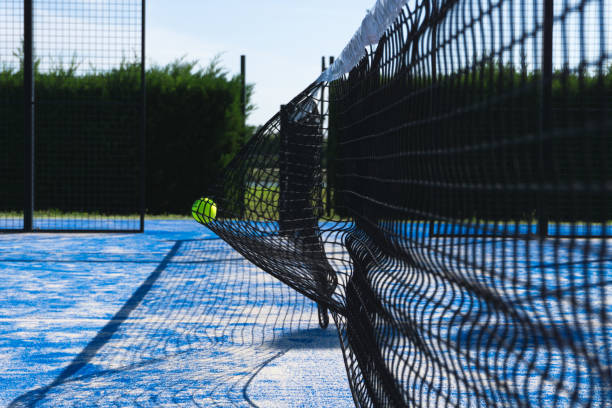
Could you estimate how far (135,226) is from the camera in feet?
32.1

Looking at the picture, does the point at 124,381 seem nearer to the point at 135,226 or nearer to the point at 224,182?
the point at 224,182

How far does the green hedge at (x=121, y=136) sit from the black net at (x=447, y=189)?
6.81 metres

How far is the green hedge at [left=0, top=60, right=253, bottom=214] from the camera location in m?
10.1

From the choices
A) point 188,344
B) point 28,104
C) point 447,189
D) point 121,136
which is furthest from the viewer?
point 121,136

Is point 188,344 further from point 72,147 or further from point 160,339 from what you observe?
point 72,147

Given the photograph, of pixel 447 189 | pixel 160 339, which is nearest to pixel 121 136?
pixel 160 339

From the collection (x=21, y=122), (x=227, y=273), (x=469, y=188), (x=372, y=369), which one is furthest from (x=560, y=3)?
(x=21, y=122)

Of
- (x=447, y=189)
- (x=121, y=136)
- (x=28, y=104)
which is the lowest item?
(x=447, y=189)

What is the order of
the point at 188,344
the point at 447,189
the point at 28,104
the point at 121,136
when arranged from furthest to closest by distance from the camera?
the point at 121,136 < the point at 28,104 < the point at 188,344 < the point at 447,189

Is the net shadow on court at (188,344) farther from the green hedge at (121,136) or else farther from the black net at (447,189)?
the green hedge at (121,136)

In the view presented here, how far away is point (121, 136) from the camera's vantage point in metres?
10.2

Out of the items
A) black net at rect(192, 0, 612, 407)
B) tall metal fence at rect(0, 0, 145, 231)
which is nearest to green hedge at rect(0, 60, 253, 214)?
tall metal fence at rect(0, 0, 145, 231)

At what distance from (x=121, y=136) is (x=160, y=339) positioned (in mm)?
7322

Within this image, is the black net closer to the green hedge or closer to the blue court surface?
the blue court surface
